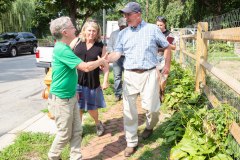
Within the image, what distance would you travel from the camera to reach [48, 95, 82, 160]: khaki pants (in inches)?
111

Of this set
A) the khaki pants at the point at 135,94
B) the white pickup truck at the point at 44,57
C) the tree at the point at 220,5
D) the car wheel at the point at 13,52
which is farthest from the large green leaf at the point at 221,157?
the tree at the point at 220,5

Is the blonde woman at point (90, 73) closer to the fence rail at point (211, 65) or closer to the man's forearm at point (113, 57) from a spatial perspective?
the man's forearm at point (113, 57)

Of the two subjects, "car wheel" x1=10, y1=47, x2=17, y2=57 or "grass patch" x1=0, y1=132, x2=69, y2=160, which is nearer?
"grass patch" x1=0, y1=132, x2=69, y2=160

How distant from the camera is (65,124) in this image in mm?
2820

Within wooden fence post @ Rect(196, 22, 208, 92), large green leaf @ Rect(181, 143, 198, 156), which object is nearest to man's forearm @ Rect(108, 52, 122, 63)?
large green leaf @ Rect(181, 143, 198, 156)

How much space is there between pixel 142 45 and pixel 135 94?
0.75 meters

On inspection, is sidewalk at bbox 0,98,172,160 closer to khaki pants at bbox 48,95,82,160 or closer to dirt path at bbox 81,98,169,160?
A: dirt path at bbox 81,98,169,160

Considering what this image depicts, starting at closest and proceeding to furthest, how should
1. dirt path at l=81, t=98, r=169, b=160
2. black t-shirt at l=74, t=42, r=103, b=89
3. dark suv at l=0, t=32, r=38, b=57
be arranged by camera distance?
dirt path at l=81, t=98, r=169, b=160 → black t-shirt at l=74, t=42, r=103, b=89 → dark suv at l=0, t=32, r=38, b=57

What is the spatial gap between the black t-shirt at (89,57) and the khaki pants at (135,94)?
0.60m

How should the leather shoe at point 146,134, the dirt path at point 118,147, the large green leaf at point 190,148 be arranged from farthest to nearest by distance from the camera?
the leather shoe at point 146,134 → the dirt path at point 118,147 → the large green leaf at point 190,148

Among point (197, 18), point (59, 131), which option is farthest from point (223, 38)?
point (197, 18)

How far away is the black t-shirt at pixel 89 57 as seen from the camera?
373 centimetres

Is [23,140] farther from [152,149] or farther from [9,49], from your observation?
[9,49]

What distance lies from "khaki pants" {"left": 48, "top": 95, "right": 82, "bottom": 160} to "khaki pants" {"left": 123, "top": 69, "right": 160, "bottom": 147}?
2.77 feet
